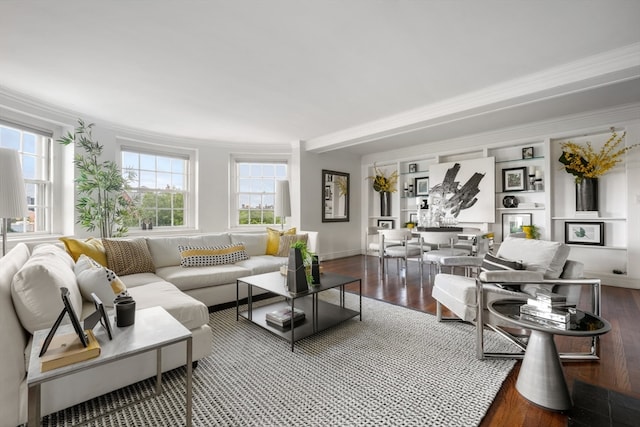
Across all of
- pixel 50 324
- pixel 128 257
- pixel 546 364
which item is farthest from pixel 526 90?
pixel 128 257

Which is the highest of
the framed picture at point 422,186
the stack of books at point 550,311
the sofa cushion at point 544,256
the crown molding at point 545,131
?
the crown molding at point 545,131

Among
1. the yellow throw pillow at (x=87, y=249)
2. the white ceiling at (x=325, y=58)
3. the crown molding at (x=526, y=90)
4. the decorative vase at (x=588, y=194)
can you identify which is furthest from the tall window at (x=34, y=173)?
the decorative vase at (x=588, y=194)

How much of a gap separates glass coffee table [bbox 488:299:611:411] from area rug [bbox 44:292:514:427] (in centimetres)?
19

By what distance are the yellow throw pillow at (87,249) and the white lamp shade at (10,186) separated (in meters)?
0.45

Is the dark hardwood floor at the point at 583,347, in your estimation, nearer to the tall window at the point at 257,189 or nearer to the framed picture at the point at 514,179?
the framed picture at the point at 514,179

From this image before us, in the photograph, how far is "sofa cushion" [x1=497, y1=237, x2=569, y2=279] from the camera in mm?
2209

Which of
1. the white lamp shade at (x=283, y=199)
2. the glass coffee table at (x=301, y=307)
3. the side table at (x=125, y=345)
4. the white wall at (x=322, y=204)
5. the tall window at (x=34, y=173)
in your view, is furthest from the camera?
the white wall at (x=322, y=204)

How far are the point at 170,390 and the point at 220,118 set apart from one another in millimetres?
3740

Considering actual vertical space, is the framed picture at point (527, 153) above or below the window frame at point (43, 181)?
above

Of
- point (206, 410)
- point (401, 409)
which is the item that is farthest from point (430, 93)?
point (206, 410)

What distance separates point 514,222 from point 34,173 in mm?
7254

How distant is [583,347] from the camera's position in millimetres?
2277

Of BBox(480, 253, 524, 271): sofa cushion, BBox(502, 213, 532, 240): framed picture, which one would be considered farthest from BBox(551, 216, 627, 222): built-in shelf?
BBox(480, 253, 524, 271): sofa cushion

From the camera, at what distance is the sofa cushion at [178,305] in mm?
1978
